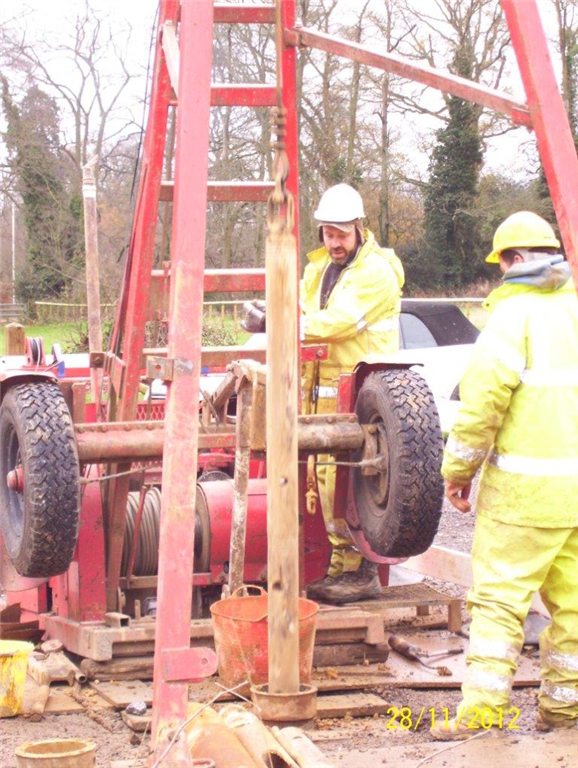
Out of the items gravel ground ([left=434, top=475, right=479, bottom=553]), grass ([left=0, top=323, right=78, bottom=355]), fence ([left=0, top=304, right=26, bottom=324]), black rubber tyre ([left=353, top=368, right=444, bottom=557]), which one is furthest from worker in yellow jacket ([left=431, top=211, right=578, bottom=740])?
fence ([left=0, top=304, right=26, bottom=324])

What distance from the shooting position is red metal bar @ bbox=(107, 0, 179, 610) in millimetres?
5242

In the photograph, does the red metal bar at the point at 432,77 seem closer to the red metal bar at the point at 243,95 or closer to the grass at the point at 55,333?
the red metal bar at the point at 243,95

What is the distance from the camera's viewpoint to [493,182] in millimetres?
37188

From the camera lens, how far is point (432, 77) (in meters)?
3.76

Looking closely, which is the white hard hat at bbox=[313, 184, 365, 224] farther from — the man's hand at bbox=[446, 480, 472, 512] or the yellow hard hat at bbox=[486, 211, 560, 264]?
the man's hand at bbox=[446, 480, 472, 512]

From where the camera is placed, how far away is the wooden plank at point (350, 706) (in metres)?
4.90

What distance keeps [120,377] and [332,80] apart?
2590 cm

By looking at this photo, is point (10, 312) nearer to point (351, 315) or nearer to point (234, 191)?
point (351, 315)

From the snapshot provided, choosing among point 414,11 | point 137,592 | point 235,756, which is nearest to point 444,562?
point 137,592

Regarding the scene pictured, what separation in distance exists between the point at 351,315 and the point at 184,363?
2.92 m

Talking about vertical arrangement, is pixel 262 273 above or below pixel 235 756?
above

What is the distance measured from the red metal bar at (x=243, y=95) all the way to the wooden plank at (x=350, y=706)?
8.28 ft

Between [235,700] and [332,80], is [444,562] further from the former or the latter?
[332,80]

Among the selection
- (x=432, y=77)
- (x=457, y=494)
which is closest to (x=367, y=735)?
(x=457, y=494)
